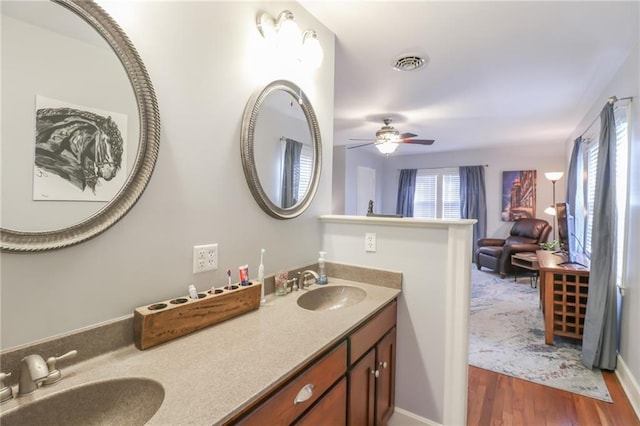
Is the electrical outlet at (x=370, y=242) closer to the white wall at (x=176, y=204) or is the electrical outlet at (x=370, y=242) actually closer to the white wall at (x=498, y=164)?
the white wall at (x=176, y=204)

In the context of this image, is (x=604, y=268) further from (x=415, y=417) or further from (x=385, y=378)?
(x=385, y=378)

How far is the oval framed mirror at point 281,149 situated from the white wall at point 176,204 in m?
0.05

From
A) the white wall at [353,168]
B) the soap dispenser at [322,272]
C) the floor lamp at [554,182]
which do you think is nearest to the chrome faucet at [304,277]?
the soap dispenser at [322,272]

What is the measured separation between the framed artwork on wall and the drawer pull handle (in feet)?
21.2

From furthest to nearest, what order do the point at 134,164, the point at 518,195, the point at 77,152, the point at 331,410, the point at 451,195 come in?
1. the point at 451,195
2. the point at 518,195
3. the point at 331,410
4. the point at 134,164
5. the point at 77,152

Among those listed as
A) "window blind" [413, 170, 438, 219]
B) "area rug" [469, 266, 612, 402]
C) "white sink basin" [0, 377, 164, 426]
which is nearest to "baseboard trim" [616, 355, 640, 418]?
"area rug" [469, 266, 612, 402]

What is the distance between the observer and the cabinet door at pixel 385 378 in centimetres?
151

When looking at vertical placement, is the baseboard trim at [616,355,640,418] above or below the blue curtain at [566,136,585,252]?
below

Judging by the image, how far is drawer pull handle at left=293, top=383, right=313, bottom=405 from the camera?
95cm

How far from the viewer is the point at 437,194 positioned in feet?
23.0

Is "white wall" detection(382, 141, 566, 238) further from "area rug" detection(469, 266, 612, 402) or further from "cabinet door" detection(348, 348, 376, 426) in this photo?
"cabinet door" detection(348, 348, 376, 426)

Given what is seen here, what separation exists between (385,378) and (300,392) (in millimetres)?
827

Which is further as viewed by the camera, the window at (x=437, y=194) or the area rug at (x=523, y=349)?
the window at (x=437, y=194)

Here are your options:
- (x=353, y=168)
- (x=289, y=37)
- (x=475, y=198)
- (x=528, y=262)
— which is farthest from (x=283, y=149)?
(x=475, y=198)
